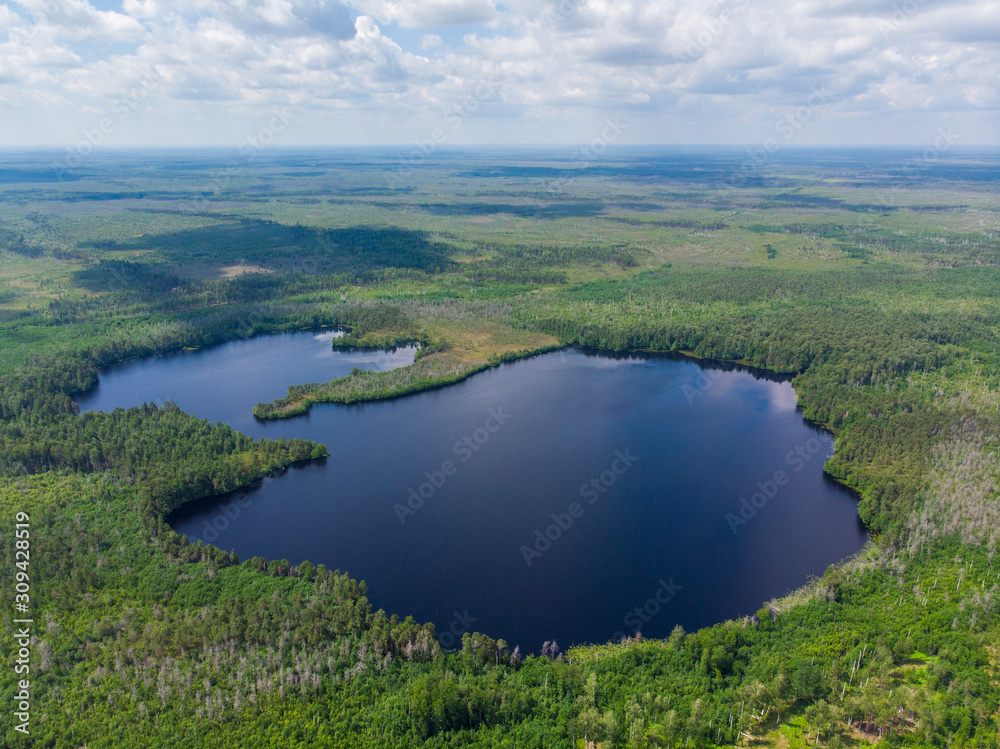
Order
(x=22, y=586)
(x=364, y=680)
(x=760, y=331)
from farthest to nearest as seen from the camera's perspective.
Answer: (x=760, y=331) < (x=22, y=586) < (x=364, y=680)

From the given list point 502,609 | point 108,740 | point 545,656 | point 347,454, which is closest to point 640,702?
point 545,656

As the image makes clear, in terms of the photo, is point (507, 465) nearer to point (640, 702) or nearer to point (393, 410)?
point (393, 410)

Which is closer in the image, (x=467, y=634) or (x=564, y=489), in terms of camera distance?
(x=467, y=634)

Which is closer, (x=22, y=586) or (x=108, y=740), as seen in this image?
(x=108, y=740)

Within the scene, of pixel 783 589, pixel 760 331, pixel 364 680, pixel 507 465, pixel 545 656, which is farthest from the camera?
pixel 760 331

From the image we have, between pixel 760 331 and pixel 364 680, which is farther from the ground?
pixel 760 331

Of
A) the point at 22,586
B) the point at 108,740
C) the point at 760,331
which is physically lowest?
the point at 108,740
